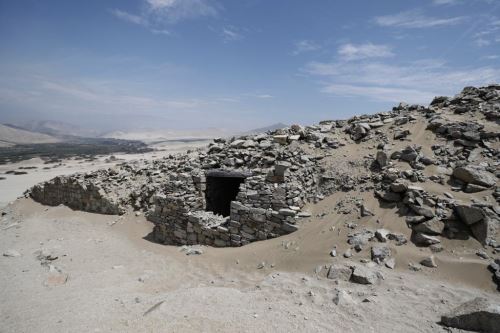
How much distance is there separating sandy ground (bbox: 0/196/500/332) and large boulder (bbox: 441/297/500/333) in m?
0.28

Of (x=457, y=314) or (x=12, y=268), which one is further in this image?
(x=12, y=268)

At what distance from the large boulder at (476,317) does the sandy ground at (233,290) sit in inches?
10.8

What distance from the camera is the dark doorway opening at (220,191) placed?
37.0 feet

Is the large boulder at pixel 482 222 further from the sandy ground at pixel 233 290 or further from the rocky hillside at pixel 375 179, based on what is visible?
the sandy ground at pixel 233 290

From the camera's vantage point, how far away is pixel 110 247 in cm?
1097

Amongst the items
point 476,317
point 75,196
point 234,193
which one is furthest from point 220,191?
point 75,196

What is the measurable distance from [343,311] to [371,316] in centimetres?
45

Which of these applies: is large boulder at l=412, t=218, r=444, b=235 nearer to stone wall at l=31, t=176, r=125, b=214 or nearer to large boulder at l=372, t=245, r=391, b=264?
large boulder at l=372, t=245, r=391, b=264

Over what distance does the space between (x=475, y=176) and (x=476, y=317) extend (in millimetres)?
4205

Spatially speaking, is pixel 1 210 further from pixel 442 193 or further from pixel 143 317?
pixel 442 193

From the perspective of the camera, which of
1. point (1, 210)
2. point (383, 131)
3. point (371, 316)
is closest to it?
point (371, 316)

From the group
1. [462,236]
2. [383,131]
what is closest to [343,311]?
[462,236]

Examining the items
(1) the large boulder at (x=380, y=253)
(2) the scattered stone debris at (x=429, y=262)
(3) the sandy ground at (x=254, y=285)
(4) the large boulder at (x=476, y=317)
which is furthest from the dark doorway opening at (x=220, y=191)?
(4) the large boulder at (x=476, y=317)

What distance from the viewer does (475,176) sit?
24.9ft
